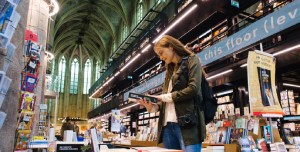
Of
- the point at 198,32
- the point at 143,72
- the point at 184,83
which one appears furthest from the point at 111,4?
the point at 184,83

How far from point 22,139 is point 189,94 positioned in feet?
7.35

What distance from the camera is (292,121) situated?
6.91 m

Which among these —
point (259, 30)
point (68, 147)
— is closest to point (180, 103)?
point (68, 147)

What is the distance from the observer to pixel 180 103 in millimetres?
1663

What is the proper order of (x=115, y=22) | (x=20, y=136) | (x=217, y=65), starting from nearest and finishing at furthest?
(x=20, y=136) < (x=217, y=65) < (x=115, y=22)

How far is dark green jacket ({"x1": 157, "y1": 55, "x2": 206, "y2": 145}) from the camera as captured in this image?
1577 mm

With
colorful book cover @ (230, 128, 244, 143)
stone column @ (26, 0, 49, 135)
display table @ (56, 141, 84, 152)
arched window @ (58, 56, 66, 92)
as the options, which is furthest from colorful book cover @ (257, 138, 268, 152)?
arched window @ (58, 56, 66, 92)

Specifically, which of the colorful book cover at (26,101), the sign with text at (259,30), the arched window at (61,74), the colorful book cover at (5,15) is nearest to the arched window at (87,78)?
the arched window at (61,74)

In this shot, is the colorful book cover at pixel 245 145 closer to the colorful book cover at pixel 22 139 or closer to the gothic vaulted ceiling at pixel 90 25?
the colorful book cover at pixel 22 139

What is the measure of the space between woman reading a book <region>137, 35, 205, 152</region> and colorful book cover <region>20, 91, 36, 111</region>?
192 centimetres

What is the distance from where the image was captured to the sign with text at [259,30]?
476 centimetres

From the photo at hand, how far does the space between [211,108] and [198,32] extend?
862 cm

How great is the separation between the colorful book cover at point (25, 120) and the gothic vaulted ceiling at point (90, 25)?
65.8 ft

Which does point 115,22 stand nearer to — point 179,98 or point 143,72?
point 143,72
